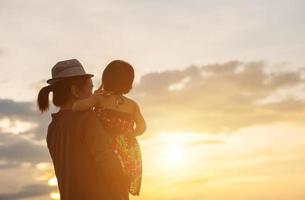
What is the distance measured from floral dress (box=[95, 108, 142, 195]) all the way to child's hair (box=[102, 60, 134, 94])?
34 centimetres

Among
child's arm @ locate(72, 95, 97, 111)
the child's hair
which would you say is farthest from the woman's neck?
the child's hair

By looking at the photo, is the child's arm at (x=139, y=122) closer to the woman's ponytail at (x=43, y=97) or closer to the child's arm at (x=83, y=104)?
the child's arm at (x=83, y=104)

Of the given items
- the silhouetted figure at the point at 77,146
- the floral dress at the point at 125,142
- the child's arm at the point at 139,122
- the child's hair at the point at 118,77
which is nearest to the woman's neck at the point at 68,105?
the silhouetted figure at the point at 77,146

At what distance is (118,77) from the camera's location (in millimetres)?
6316

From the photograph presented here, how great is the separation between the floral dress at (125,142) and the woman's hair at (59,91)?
1.51 ft

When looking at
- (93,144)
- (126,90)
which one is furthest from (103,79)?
(93,144)

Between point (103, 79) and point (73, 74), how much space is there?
0.85 m

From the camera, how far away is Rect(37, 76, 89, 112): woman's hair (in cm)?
578

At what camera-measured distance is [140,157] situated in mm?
6180

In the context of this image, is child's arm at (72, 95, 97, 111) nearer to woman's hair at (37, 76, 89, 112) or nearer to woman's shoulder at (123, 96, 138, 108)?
woman's hair at (37, 76, 89, 112)

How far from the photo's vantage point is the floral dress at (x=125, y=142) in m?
5.88

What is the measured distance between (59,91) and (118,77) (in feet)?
2.61

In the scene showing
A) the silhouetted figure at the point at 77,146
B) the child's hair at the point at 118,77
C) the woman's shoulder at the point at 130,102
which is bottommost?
the silhouetted figure at the point at 77,146

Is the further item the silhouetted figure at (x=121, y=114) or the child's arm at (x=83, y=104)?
the silhouetted figure at (x=121, y=114)
